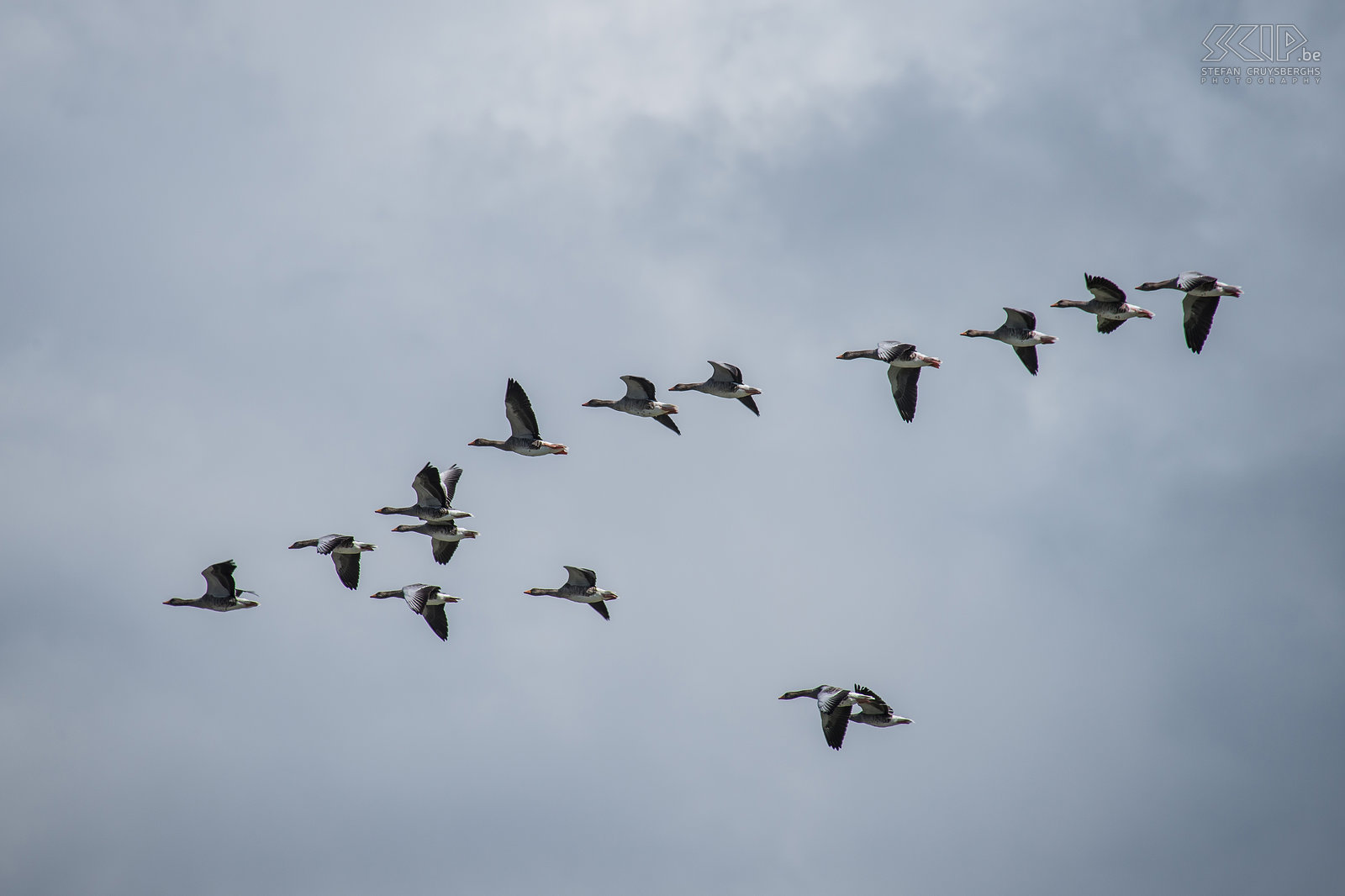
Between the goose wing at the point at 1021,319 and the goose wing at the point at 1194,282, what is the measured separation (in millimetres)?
4637

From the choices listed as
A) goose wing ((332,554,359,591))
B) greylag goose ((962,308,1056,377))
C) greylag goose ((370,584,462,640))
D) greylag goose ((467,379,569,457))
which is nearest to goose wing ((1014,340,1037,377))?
greylag goose ((962,308,1056,377))

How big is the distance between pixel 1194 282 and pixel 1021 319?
5596mm

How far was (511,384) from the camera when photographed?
4556cm

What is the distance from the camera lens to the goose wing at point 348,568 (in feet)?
153

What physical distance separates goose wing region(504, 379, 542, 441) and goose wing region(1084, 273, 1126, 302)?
668 inches

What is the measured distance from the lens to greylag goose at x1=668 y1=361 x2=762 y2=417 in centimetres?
4594

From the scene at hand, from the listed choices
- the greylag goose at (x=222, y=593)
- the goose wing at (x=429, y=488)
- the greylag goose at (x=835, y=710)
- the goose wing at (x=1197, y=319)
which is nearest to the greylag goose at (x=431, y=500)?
the goose wing at (x=429, y=488)

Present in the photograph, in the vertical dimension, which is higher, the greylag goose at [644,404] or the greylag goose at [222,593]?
the greylag goose at [644,404]

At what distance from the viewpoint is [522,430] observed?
155ft

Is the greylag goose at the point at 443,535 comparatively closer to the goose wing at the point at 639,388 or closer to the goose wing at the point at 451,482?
the goose wing at the point at 451,482

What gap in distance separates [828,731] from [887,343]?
11316mm

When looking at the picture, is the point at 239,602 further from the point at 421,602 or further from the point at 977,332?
the point at 977,332

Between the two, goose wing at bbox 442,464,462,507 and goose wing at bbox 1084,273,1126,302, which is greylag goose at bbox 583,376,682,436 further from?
goose wing at bbox 1084,273,1126,302

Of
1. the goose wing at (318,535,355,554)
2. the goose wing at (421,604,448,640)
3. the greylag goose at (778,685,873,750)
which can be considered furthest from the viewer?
the goose wing at (421,604,448,640)
